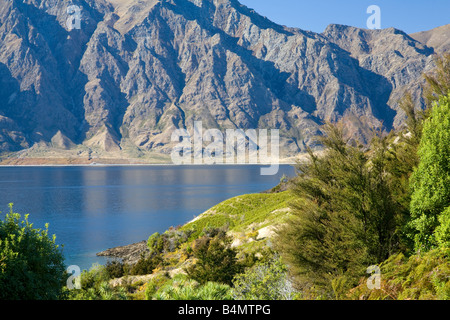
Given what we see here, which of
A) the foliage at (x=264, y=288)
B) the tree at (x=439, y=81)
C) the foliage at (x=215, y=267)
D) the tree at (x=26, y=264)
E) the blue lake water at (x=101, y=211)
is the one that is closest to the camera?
the tree at (x=26, y=264)

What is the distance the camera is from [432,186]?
67.8 ft

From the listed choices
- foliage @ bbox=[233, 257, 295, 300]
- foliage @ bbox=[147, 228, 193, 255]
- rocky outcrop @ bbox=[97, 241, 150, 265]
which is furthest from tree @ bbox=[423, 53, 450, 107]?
rocky outcrop @ bbox=[97, 241, 150, 265]

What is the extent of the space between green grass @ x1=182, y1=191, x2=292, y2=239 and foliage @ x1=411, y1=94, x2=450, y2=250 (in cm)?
3206

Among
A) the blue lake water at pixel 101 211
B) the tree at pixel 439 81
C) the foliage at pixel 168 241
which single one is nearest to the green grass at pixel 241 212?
the foliage at pixel 168 241

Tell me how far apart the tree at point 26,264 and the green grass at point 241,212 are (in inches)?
1376

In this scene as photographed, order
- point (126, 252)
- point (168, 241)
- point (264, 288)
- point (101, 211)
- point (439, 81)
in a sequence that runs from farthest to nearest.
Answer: point (101, 211) → point (126, 252) → point (168, 241) → point (439, 81) → point (264, 288)

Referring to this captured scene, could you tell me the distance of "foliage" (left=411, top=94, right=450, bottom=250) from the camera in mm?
20234

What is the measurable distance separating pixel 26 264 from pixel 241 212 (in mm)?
48212

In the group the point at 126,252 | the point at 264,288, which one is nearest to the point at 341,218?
the point at 264,288

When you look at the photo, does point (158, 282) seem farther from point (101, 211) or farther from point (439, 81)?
point (101, 211)

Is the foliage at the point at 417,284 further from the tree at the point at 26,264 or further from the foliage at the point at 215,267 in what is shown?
the foliage at the point at 215,267

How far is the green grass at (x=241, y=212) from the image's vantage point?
5579 centimetres

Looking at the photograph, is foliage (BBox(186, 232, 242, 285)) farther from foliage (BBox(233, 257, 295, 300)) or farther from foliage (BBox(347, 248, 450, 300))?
foliage (BBox(347, 248, 450, 300))
